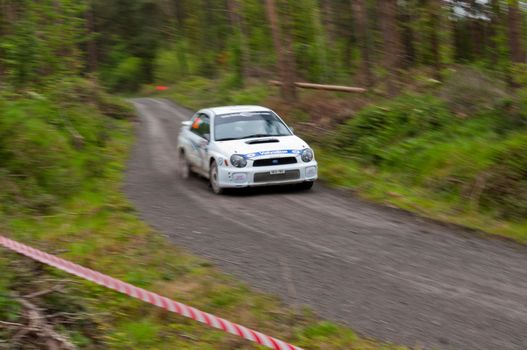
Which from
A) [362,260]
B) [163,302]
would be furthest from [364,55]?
Result: [163,302]

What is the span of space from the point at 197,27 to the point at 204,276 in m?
56.1

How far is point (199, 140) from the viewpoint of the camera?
1545 centimetres

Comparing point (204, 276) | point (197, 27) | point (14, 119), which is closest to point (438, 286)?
point (204, 276)

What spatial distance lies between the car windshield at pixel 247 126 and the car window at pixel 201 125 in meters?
0.29

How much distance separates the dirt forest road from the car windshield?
120 centimetres

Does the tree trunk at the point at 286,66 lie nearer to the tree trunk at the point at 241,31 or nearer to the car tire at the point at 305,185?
the car tire at the point at 305,185

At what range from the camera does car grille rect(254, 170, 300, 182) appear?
13.5 m

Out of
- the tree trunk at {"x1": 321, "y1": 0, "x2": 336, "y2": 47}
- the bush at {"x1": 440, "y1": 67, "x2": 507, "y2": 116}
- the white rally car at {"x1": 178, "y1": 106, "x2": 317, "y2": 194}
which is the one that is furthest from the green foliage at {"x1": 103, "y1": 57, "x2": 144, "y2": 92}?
the bush at {"x1": 440, "y1": 67, "x2": 507, "y2": 116}

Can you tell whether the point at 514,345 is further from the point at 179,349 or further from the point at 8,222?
the point at 8,222

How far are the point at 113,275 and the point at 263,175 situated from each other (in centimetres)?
559

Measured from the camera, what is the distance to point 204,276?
27.0 feet

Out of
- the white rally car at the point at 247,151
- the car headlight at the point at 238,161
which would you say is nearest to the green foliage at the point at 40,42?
the white rally car at the point at 247,151

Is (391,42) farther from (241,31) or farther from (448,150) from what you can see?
(241,31)

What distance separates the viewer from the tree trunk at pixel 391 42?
759 inches
